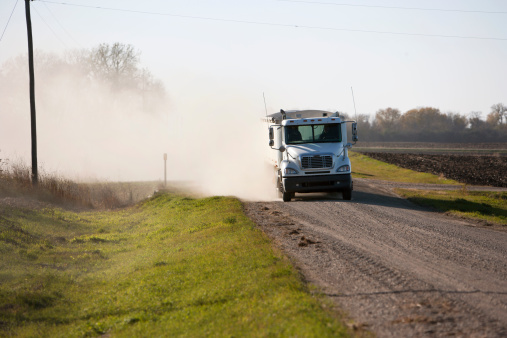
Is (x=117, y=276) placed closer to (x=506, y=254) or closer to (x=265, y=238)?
(x=265, y=238)

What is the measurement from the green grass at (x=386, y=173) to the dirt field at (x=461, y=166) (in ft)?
3.99

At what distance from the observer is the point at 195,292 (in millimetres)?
9445

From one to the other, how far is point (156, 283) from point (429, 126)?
4660 inches

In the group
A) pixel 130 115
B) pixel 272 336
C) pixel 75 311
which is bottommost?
pixel 75 311

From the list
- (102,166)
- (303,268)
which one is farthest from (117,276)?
(102,166)

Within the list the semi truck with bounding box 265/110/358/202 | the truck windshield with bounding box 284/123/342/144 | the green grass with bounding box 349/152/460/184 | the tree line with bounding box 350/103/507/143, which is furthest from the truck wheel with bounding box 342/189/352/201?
the tree line with bounding box 350/103/507/143

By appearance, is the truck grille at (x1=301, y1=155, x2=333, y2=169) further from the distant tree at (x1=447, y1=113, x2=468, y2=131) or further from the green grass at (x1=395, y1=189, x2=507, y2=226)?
the distant tree at (x1=447, y1=113, x2=468, y2=131)

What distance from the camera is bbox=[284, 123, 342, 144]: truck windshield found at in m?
22.0

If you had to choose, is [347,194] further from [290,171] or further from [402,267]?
[402,267]

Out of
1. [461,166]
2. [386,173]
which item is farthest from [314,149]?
[461,166]

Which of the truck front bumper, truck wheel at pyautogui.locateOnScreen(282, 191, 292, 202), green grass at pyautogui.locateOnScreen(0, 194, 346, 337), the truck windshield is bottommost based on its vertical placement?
green grass at pyautogui.locateOnScreen(0, 194, 346, 337)

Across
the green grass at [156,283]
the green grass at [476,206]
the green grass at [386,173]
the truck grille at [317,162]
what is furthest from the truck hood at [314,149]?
the green grass at [386,173]

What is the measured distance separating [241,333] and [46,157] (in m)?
61.6

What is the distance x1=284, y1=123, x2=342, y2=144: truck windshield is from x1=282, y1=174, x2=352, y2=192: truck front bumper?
5.70 ft
